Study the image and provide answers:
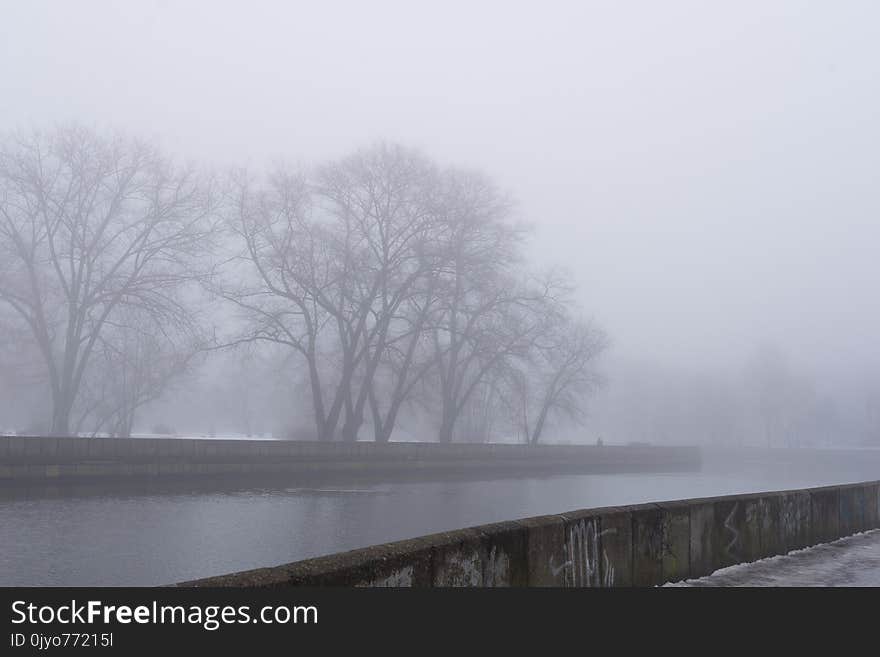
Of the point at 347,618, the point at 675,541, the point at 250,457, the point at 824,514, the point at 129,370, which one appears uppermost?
the point at 129,370

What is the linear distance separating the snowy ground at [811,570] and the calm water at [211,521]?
8396 millimetres

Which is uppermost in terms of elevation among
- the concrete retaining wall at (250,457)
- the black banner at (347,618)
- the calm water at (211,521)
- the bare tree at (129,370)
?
the bare tree at (129,370)

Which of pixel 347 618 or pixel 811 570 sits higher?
pixel 347 618

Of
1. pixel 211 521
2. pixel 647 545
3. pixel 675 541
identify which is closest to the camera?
pixel 647 545

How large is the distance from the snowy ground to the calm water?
840cm

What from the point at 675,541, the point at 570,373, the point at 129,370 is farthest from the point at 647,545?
the point at 570,373

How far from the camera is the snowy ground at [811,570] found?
9.39 meters

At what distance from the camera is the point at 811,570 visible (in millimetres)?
10422

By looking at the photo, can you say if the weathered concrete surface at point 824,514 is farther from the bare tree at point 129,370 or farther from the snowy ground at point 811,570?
the bare tree at point 129,370

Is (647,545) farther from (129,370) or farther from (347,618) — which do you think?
(129,370)

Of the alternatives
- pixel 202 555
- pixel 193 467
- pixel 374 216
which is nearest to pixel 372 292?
pixel 374 216

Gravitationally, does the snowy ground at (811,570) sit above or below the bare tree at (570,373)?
below

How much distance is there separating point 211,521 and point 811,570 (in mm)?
15344

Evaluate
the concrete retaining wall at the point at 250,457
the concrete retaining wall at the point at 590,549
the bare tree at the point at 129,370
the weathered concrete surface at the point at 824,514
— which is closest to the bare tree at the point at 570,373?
the concrete retaining wall at the point at 250,457
